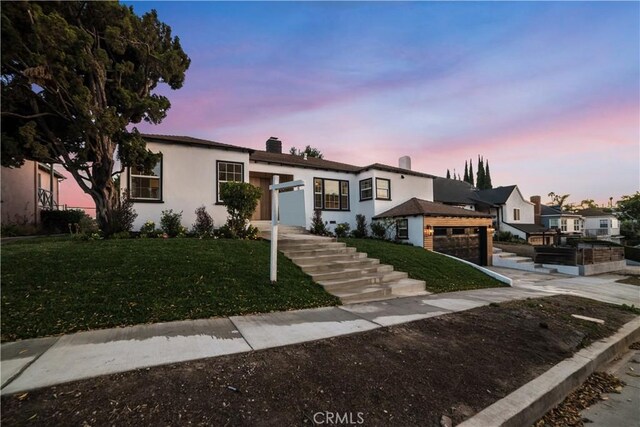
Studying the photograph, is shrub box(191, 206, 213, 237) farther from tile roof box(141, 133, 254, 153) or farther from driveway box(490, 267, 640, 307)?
driveway box(490, 267, 640, 307)

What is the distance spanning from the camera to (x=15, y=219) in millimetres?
12125

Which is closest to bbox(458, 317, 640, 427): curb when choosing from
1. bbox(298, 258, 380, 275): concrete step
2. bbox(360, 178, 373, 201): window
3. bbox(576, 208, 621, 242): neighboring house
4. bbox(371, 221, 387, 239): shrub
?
bbox(298, 258, 380, 275): concrete step

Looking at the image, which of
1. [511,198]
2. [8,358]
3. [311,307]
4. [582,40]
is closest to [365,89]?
[582,40]

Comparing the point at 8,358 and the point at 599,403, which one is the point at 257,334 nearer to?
the point at 8,358

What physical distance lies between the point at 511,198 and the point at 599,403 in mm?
30215

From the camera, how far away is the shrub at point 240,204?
31.2 ft

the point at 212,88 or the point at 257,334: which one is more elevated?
the point at 212,88

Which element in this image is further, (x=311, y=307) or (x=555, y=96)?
(x=555, y=96)

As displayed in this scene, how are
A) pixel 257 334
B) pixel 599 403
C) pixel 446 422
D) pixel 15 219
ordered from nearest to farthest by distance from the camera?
pixel 446 422 → pixel 599 403 → pixel 257 334 → pixel 15 219

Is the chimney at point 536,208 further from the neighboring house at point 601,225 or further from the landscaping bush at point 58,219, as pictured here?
the landscaping bush at point 58,219

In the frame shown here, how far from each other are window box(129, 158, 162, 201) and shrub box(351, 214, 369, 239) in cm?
947

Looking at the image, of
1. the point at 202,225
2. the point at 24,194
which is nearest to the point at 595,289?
the point at 202,225

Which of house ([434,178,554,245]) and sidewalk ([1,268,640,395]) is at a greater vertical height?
house ([434,178,554,245])

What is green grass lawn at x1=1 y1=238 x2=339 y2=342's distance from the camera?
3994 millimetres
